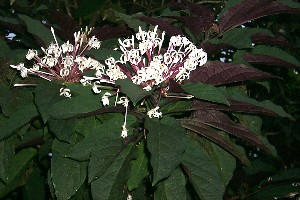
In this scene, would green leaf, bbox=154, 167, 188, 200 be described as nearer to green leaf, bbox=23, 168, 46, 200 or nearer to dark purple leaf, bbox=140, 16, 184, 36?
dark purple leaf, bbox=140, 16, 184, 36

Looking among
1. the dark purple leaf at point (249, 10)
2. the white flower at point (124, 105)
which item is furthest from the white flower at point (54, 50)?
the dark purple leaf at point (249, 10)

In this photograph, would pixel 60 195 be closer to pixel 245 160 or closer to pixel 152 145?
pixel 152 145

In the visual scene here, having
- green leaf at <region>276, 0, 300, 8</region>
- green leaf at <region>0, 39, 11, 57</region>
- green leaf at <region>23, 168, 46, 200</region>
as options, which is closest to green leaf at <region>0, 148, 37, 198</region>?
green leaf at <region>23, 168, 46, 200</region>

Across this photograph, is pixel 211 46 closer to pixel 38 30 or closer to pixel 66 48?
pixel 66 48

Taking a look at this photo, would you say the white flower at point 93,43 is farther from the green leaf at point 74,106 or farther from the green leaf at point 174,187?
the green leaf at point 174,187

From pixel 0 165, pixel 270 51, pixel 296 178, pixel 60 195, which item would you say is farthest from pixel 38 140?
pixel 296 178

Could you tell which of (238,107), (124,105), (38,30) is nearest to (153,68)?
(124,105)
